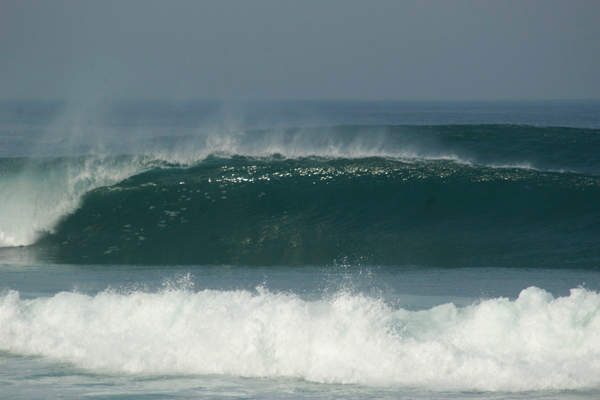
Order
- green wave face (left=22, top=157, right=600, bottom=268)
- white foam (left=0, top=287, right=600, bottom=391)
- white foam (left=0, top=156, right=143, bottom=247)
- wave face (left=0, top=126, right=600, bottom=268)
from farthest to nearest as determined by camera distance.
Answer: white foam (left=0, top=156, right=143, bottom=247), wave face (left=0, top=126, right=600, bottom=268), green wave face (left=22, top=157, right=600, bottom=268), white foam (left=0, top=287, right=600, bottom=391)

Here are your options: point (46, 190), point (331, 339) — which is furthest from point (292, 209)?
point (331, 339)

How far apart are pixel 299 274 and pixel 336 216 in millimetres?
3602

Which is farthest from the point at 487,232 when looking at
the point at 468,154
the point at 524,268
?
the point at 468,154

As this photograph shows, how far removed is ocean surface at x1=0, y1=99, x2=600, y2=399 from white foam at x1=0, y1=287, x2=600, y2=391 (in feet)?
0.05

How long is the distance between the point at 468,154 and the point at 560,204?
804cm

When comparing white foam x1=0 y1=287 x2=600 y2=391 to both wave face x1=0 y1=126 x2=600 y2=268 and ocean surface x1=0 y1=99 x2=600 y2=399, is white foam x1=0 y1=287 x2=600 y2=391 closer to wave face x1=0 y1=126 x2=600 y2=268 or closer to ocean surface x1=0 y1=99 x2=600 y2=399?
ocean surface x1=0 y1=99 x2=600 y2=399

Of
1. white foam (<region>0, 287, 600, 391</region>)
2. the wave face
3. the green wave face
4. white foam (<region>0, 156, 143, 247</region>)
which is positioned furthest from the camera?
white foam (<region>0, 156, 143, 247</region>)

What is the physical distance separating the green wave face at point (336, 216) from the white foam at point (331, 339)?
3685mm

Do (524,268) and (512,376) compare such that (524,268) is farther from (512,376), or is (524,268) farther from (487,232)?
(512,376)

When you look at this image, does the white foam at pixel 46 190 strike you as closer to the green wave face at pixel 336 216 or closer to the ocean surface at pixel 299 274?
the ocean surface at pixel 299 274

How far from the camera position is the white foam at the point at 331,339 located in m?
5.04

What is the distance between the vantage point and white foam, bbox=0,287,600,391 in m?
5.04

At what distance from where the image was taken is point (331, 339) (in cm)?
538

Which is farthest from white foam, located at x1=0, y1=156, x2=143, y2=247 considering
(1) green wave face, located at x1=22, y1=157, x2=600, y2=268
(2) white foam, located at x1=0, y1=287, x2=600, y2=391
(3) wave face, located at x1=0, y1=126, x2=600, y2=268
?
(2) white foam, located at x1=0, y1=287, x2=600, y2=391
